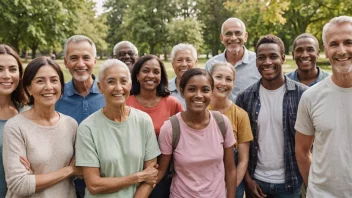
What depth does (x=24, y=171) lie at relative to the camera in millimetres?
3049

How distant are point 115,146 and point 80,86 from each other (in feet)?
4.31

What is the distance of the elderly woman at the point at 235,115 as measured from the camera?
12.8 feet

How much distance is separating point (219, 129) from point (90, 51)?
1.96 metres

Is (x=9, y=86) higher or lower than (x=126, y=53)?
lower

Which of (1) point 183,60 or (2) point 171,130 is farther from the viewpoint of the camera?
(1) point 183,60

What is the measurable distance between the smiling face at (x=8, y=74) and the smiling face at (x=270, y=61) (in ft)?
8.95

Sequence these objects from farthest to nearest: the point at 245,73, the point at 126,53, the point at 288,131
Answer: the point at 126,53
the point at 245,73
the point at 288,131

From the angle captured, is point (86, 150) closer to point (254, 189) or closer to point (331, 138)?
point (254, 189)

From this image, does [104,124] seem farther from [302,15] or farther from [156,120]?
[302,15]

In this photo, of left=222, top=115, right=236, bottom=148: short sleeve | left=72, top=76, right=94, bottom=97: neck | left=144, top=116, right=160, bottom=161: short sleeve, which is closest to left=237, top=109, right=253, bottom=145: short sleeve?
left=222, top=115, right=236, bottom=148: short sleeve

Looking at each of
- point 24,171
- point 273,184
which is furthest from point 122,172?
point 273,184

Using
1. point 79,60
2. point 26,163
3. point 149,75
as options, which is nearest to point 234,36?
point 149,75

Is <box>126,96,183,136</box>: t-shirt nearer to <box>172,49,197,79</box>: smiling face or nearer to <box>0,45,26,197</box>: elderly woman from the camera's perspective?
<box>172,49,197,79</box>: smiling face

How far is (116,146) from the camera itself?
10.8ft
